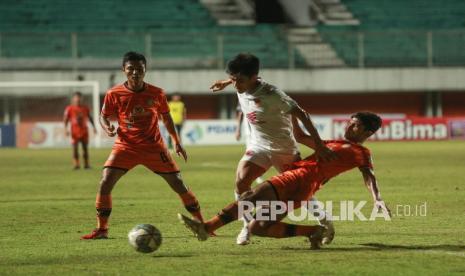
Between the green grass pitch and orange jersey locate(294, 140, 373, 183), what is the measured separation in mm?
718

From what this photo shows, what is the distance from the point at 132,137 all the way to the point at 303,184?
7.30 ft

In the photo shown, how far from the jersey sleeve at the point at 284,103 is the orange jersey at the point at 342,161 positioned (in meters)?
0.53

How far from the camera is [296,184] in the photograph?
816cm

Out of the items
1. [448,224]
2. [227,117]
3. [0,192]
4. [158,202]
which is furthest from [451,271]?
[227,117]

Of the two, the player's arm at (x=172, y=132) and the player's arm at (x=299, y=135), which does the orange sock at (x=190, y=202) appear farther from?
the player's arm at (x=299, y=135)

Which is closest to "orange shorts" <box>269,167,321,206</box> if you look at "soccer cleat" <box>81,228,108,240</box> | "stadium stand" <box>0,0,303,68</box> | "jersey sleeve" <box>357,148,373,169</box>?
"jersey sleeve" <box>357,148,373,169</box>

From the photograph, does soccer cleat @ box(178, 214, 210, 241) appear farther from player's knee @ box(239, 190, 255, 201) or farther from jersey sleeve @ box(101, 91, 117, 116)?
jersey sleeve @ box(101, 91, 117, 116)

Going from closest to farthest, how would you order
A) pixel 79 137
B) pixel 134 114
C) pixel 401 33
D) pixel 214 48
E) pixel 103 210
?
1. pixel 103 210
2. pixel 134 114
3. pixel 79 137
4. pixel 401 33
5. pixel 214 48

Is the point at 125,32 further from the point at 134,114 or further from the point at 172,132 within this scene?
the point at 134,114

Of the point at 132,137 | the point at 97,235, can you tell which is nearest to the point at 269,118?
the point at 132,137

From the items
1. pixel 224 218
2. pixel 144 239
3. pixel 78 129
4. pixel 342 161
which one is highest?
pixel 342 161

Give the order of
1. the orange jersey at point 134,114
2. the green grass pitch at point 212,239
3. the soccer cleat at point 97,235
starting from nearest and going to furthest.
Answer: the green grass pitch at point 212,239 → the soccer cleat at point 97,235 → the orange jersey at point 134,114

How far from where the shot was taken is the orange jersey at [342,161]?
8188 mm

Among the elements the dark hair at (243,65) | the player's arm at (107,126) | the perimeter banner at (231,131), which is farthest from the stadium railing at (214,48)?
the dark hair at (243,65)
